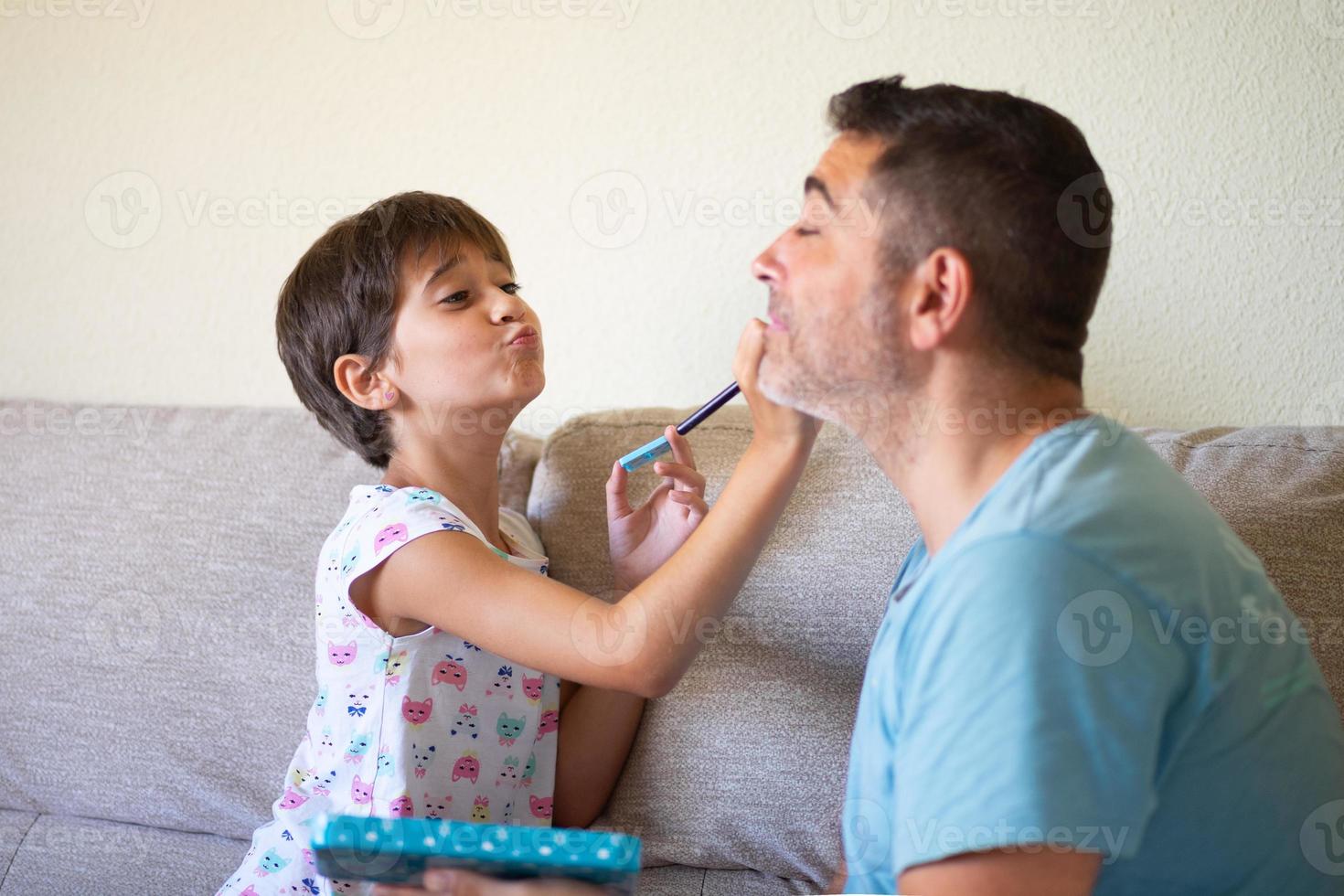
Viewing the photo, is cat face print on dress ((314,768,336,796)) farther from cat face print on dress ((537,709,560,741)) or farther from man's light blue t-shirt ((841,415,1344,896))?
man's light blue t-shirt ((841,415,1344,896))

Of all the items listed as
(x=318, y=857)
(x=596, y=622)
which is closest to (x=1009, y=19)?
(x=596, y=622)

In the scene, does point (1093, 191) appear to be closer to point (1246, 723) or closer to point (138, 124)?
point (1246, 723)

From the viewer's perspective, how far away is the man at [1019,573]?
0.74 meters

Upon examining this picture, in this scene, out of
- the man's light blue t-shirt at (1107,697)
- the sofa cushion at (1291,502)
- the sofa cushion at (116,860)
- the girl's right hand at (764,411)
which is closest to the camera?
the man's light blue t-shirt at (1107,697)

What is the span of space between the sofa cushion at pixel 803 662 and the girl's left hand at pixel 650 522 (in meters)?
0.10

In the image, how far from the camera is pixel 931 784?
0.77 m

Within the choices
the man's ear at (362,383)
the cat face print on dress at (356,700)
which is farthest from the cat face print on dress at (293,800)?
the man's ear at (362,383)

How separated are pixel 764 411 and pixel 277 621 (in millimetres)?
773

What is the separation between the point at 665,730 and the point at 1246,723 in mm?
701

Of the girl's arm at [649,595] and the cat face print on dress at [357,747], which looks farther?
the cat face print on dress at [357,747]

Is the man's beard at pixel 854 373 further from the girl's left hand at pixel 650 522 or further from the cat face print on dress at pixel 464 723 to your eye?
the cat face print on dress at pixel 464 723

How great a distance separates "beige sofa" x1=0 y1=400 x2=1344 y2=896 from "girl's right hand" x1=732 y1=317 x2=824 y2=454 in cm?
21

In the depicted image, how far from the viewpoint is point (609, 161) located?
5.62 ft

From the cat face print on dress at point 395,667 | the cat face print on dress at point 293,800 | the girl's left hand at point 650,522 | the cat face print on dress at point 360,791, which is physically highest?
the girl's left hand at point 650,522
